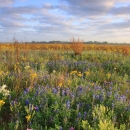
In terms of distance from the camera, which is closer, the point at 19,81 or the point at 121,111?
the point at 121,111

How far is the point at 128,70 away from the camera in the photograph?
28.9 feet

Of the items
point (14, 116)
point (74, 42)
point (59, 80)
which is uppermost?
point (74, 42)

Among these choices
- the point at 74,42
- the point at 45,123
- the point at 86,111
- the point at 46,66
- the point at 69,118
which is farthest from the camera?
the point at 74,42

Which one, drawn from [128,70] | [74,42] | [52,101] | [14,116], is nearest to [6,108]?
[14,116]

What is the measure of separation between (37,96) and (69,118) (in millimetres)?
878

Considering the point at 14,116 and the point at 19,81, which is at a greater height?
the point at 19,81

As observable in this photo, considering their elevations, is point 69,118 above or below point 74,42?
below

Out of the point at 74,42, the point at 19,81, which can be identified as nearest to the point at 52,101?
the point at 19,81

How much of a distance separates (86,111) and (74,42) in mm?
10622

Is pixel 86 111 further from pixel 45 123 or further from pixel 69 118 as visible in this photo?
pixel 45 123

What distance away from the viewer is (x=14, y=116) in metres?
3.83

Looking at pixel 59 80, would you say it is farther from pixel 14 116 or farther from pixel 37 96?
pixel 14 116

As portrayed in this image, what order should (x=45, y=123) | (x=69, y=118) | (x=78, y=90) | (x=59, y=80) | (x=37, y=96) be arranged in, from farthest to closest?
(x=59, y=80) → (x=78, y=90) → (x=37, y=96) → (x=69, y=118) → (x=45, y=123)

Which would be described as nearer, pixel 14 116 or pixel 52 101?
pixel 14 116
